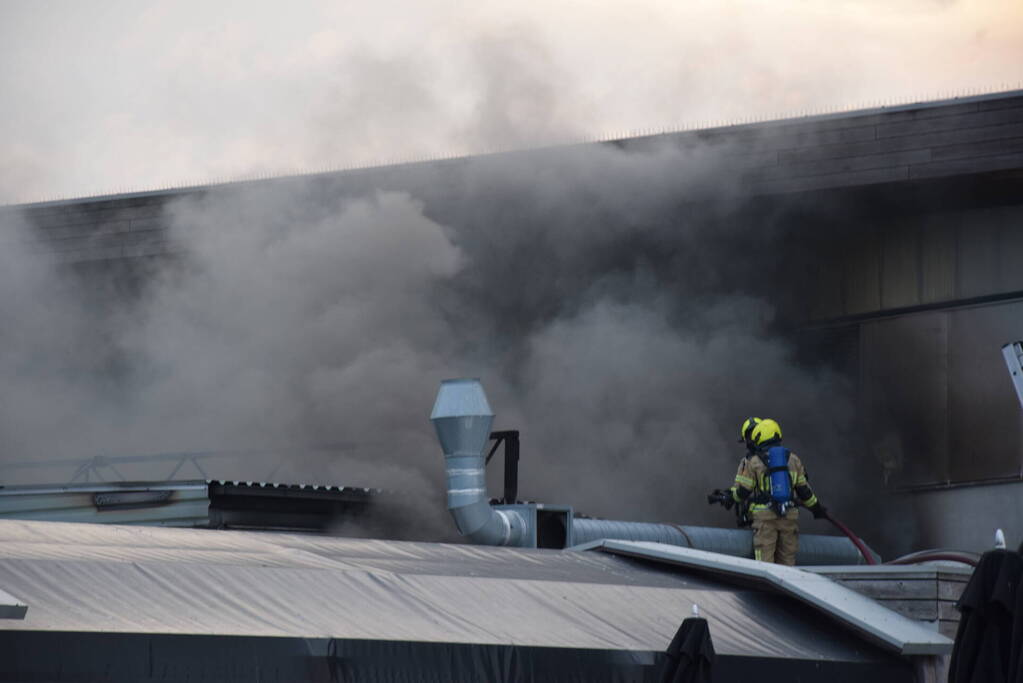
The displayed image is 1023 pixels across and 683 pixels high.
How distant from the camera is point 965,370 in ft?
54.0

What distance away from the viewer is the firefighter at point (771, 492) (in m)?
12.3

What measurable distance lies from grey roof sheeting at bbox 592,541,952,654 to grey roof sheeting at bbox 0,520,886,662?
15cm

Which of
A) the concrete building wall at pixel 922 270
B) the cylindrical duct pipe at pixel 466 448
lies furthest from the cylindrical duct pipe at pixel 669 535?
the concrete building wall at pixel 922 270

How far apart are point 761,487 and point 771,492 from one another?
0.34 feet

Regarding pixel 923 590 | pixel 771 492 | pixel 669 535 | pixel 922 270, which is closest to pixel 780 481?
pixel 771 492

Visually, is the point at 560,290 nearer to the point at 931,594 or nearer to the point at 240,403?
the point at 240,403

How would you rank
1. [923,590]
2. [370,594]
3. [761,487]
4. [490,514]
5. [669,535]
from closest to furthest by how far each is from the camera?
[370,594] < [923,590] < [761,487] < [490,514] < [669,535]

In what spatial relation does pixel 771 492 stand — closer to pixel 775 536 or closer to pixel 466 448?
pixel 775 536

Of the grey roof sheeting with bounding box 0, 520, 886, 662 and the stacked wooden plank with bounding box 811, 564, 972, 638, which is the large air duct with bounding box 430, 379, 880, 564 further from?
the stacked wooden plank with bounding box 811, 564, 972, 638

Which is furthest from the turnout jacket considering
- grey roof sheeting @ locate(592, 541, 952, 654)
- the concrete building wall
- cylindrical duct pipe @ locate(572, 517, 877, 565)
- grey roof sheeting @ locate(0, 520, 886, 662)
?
the concrete building wall

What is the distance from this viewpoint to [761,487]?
12359mm

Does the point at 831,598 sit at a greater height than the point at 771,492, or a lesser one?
lesser

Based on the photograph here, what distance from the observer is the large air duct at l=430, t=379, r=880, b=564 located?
12.4 m

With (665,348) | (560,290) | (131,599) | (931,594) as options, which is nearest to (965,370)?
(665,348)
